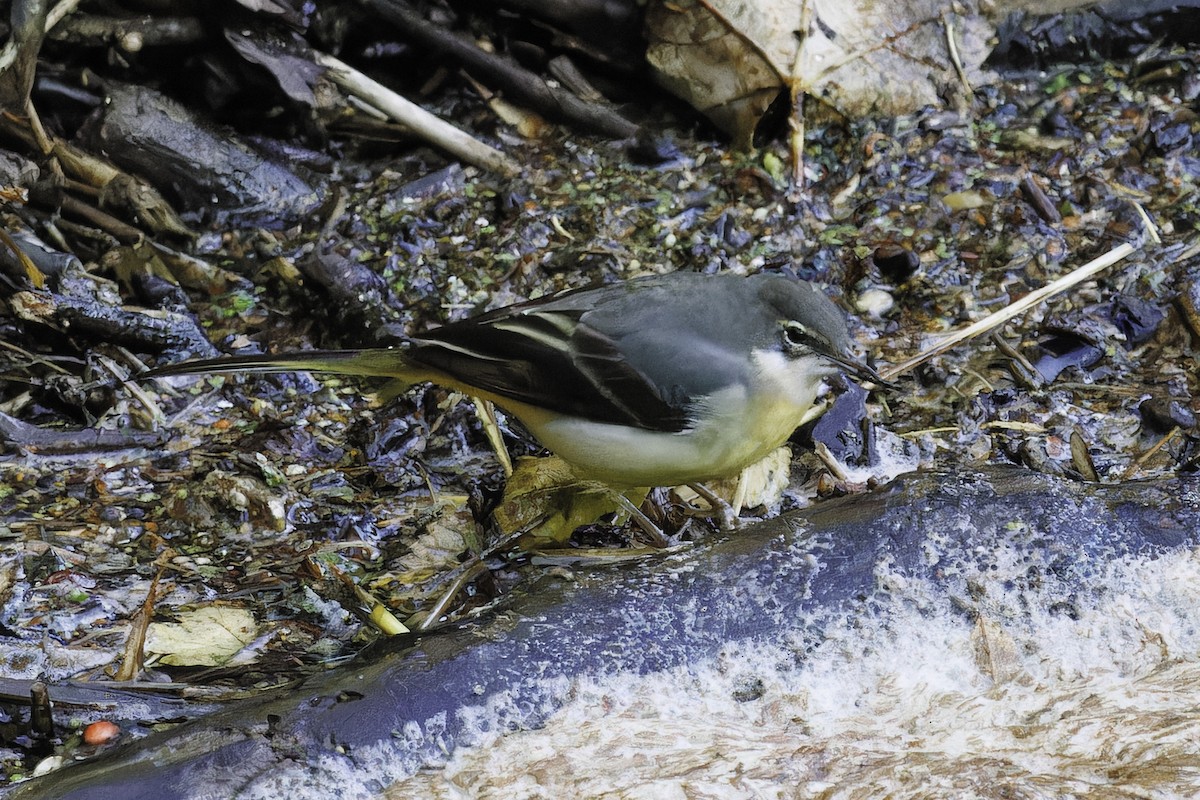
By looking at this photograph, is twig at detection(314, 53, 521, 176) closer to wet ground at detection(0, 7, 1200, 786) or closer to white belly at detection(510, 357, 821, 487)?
wet ground at detection(0, 7, 1200, 786)

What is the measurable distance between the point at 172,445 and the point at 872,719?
2732 mm

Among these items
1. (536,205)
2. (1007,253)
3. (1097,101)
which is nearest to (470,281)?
(536,205)

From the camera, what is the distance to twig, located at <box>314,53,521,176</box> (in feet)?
18.9

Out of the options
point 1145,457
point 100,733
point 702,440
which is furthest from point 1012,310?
point 100,733

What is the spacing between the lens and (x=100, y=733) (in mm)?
3049

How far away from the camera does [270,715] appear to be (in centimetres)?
274

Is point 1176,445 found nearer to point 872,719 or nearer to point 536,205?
point 872,719

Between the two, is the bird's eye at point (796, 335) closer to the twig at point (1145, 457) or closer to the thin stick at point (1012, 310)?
the thin stick at point (1012, 310)

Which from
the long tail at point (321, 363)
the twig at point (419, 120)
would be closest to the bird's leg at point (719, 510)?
the long tail at point (321, 363)

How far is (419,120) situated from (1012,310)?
110 inches

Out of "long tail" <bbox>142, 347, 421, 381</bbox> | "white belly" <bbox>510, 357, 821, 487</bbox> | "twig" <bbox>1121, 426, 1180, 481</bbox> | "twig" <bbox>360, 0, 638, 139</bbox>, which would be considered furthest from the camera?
"twig" <bbox>360, 0, 638, 139</bbox>

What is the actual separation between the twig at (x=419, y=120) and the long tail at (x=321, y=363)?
2.00 metres

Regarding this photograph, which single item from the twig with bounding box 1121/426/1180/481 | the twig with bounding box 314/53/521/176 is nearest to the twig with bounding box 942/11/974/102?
the twig with bounding box 314/53/521/176

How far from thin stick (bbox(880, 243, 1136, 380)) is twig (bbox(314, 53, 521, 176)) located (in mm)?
2158
